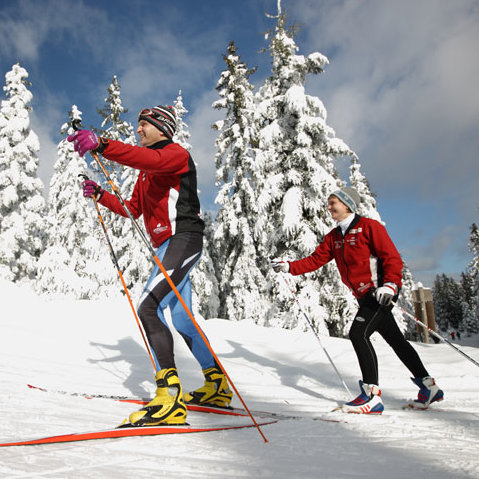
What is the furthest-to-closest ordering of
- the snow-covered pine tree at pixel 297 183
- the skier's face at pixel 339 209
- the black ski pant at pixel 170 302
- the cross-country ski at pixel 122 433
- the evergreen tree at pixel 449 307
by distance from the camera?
1. the evergreen tree at pixel 449 307
2. the snow-covered pine tree at pixel 297 183
3. the skier's face at pixel 339 209
4. the black ski pant at pixel 170 302
5. the cross-country ski at pixel 122 433

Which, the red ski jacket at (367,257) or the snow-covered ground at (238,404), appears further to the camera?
the red ski jacket at (367,257)

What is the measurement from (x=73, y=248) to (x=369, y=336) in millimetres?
23969

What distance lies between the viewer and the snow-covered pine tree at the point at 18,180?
2342 centimetres

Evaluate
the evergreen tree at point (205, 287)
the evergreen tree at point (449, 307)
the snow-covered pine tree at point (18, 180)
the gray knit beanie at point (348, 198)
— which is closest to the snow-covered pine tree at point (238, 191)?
the evergreen tree at point (205, 287)

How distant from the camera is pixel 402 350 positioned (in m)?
4.12

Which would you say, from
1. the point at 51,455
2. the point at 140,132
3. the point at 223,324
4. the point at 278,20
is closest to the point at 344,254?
the point at 140,132

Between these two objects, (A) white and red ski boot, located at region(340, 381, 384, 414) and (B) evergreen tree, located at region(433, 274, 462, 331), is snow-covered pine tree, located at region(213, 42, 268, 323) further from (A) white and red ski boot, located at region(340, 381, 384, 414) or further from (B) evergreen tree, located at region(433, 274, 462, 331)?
(B) evergreen tree, located at region(433, 274, 462, 331)

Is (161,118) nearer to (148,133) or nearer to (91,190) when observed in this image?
(148,133)

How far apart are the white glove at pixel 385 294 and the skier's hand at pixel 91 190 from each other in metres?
3.08

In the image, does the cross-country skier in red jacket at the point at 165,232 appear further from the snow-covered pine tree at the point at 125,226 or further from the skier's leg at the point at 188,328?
the snow-covered pine tree at the point at 125,226

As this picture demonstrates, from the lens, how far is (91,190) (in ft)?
13.6

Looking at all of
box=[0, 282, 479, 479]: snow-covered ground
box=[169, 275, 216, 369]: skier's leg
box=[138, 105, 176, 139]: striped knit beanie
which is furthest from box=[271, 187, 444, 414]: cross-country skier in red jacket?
box=[138, 105, 176, 139]: striped knit beanie

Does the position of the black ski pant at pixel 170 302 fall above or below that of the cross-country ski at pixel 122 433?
above

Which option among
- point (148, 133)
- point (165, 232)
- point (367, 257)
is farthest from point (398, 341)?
point (148, 133)
